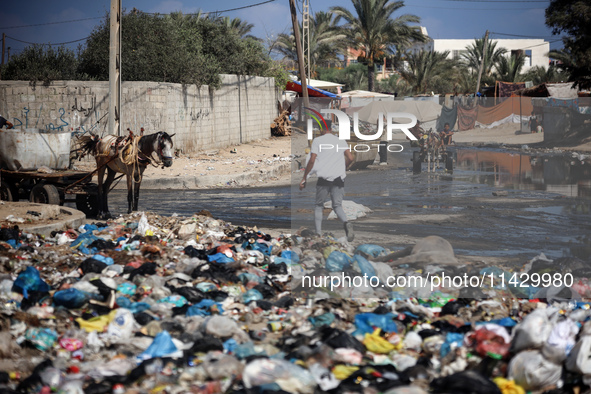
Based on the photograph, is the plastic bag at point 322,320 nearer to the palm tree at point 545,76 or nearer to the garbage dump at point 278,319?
the garbage dump at point 278,319

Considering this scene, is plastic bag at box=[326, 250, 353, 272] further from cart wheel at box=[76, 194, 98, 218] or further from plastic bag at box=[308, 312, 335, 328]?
cart wheel at box=[76, 194, 98, 218]

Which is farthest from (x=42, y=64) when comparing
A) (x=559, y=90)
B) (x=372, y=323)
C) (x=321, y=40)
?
(x=321, y=40)

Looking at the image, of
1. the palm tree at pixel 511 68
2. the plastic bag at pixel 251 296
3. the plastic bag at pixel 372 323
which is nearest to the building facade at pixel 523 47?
the palm tree at pixel 511 68

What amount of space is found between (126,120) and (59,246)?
11260mm

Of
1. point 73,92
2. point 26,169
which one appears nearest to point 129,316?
point 26,169

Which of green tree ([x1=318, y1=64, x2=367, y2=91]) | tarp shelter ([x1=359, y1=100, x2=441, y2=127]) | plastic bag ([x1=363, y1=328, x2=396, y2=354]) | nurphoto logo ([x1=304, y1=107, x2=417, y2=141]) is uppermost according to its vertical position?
green tree ([x1=318, y1=64, x2=367, y2=91])

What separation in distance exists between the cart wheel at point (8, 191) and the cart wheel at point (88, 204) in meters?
1.11

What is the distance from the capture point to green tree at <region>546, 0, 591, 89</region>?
24.0 metres

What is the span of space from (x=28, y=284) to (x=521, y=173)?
680 centimetres

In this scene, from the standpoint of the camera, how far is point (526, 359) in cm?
423

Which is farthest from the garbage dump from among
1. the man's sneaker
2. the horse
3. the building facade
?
the building facade

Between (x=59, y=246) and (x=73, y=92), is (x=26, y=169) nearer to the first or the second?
(x=59, y=246)

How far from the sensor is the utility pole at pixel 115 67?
15.4 meters

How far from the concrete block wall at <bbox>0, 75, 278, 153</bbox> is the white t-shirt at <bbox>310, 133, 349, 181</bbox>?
11.9 meters
